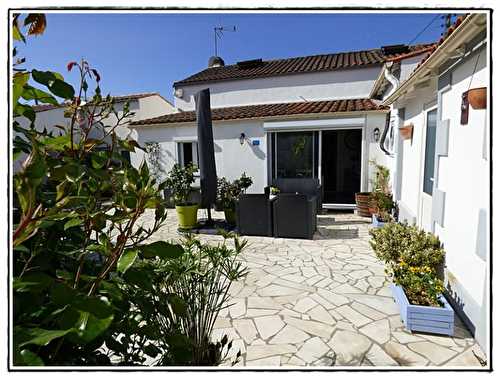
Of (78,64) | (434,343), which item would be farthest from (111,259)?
(434,343)

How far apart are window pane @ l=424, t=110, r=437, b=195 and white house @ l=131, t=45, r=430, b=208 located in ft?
14.5

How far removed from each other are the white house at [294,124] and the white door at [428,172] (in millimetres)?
4344

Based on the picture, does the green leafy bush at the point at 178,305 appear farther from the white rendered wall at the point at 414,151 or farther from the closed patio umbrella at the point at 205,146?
the closed patio umbrella at the point at 205,146

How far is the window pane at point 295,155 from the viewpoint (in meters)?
10.5

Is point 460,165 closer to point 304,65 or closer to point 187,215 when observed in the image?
point 187,215

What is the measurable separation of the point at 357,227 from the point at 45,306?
7.86 m

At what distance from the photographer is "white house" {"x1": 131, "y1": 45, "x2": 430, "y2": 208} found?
998 centimetres

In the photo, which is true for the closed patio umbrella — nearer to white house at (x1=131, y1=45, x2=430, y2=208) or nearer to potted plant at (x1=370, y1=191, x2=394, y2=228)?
white house at (x1=131, y1=45, x2=430, y2=208)

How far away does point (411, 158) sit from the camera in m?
6.44

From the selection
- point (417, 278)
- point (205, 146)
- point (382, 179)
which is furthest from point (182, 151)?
point (417, 278)

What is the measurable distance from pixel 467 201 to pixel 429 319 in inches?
56.5

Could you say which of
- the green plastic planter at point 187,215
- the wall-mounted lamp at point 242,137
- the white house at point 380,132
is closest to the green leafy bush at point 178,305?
the white house at point 380,132

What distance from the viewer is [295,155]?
1075 centimetres

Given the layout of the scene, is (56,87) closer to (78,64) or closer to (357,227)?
(78,64)
